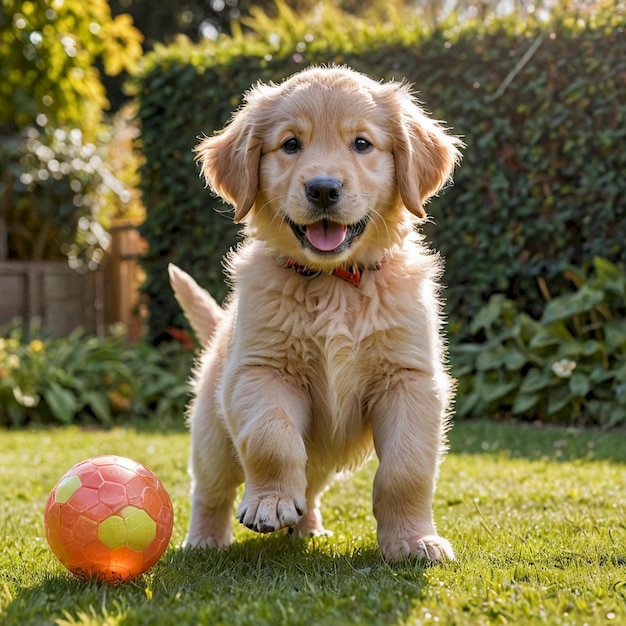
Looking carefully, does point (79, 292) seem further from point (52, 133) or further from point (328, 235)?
point (328, 235)

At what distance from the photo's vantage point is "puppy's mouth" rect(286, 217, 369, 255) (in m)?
3.13

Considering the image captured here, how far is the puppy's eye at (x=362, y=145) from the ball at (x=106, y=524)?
136 cm

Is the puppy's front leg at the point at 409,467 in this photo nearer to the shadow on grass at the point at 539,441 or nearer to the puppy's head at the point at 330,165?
the puppy's head at the point at 330,165

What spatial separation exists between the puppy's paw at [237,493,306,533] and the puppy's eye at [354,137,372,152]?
1.23 meters

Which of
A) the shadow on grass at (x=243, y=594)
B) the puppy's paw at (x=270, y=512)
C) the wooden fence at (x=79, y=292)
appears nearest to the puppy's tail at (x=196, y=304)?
the shadow on grass at (x=243, y=594)

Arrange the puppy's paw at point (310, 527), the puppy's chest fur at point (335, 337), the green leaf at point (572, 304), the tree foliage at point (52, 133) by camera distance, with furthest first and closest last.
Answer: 1. the tree foliage at point (52, 133)
2. the green leaf at point (572, 304)
3. the puppy's paw at point (310, 527)
4. the puppy's chest fur at point (335, 337)

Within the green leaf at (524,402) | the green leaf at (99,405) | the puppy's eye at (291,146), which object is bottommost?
the green leaf at (99,405)

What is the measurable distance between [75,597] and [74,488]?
0.39m

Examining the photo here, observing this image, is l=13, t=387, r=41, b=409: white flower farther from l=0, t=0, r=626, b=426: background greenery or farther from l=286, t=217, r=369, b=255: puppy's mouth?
l=286, t=217, r=369, b=255: puppy's mouth

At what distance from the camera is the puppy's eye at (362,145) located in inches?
127

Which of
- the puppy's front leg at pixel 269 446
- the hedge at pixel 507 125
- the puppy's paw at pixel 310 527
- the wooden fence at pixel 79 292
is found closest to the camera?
the puppy's front leg at pixel 269 446

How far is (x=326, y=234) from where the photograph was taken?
10.4ft

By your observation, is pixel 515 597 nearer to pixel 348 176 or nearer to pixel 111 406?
pixel 348 176

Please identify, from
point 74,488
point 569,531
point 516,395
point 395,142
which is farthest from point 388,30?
point 74,488
